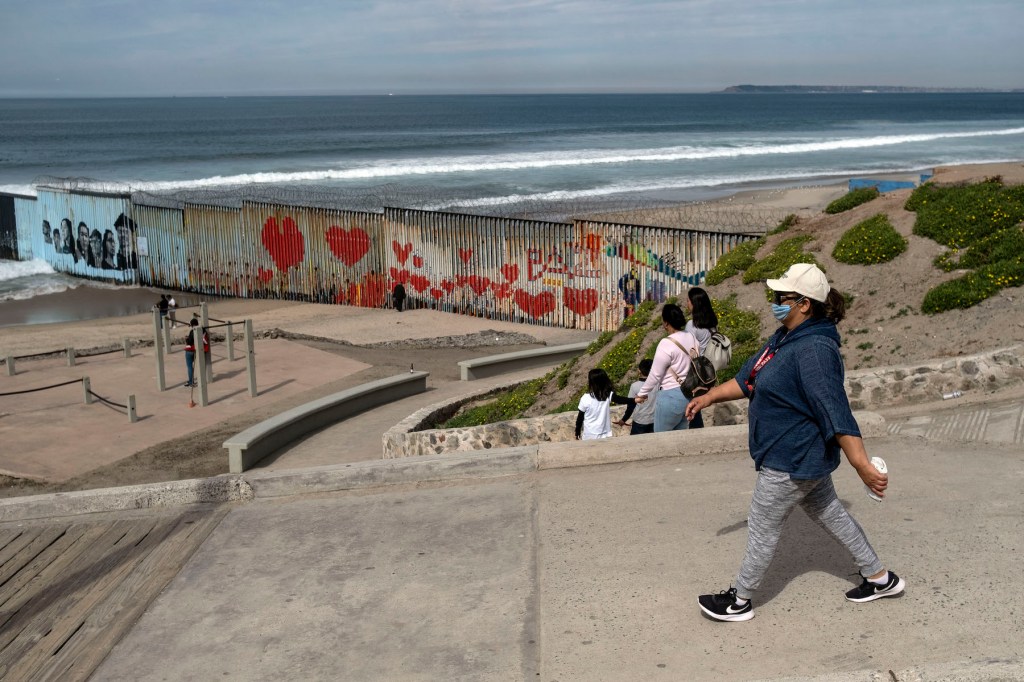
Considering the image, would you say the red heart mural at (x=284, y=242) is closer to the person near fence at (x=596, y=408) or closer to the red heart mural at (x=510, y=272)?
the red heart mural at (x=510, y=272)

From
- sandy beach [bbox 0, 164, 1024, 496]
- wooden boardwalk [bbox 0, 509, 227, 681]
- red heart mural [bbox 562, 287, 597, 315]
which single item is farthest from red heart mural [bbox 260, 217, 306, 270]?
wooden boardwalk [bbox 0, 509, 227, 681]

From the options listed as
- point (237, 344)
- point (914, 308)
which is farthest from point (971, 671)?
point (237, 344)

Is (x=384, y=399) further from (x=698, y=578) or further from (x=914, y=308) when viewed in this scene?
(x=698, y=578)

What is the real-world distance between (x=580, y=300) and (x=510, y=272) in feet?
6.96

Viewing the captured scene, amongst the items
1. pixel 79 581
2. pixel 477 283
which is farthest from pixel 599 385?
pixel 477 283

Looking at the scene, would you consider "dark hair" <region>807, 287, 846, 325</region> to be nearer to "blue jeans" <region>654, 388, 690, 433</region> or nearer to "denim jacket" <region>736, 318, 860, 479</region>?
"denim jacket" <region>736, 318, 860, 479</region>

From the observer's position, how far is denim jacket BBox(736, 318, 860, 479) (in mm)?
4543

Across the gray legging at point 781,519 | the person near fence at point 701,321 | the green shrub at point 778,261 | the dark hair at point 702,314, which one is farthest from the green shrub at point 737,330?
the gray legging at point 781,519

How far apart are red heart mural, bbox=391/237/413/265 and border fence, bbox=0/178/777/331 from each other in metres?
0.03

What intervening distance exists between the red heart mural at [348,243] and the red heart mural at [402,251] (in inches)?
36.1

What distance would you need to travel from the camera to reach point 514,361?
1741 centimetres

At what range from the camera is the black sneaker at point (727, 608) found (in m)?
4.93

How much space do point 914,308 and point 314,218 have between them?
762 inches

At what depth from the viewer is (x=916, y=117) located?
152 meters
